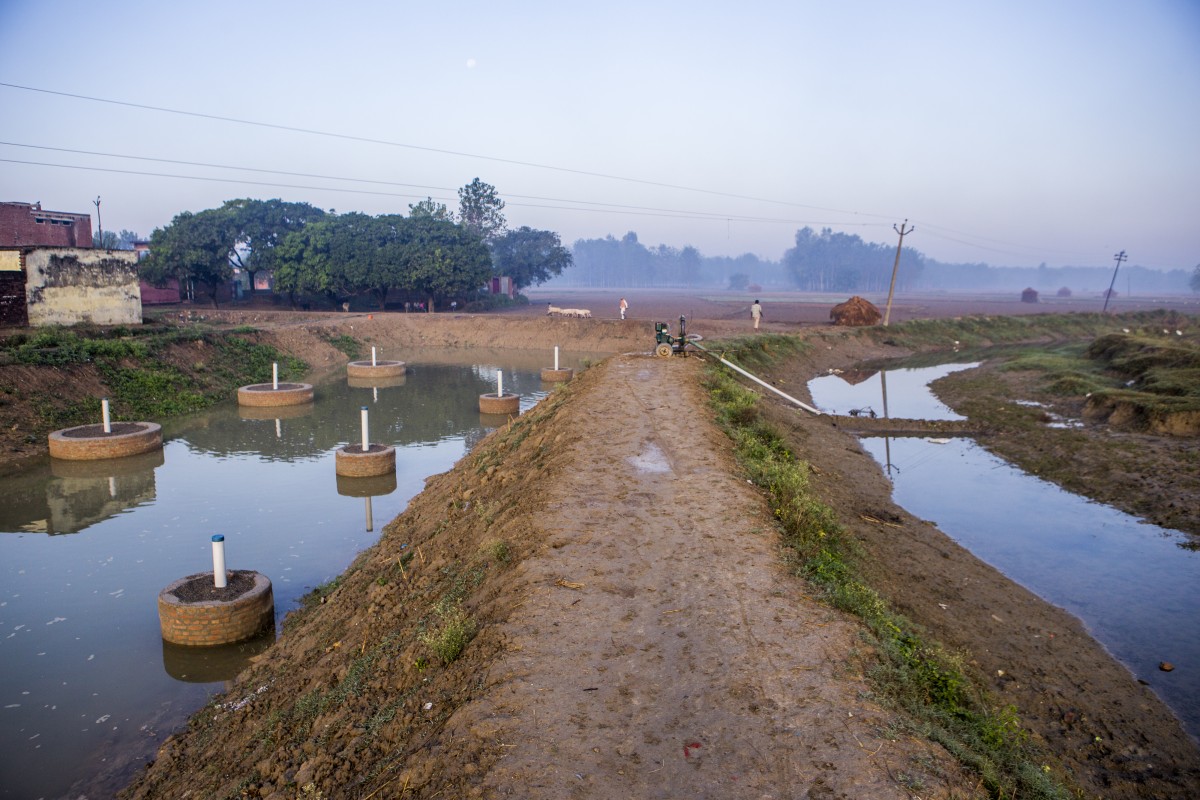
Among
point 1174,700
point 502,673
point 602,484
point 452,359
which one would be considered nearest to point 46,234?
point 452,359

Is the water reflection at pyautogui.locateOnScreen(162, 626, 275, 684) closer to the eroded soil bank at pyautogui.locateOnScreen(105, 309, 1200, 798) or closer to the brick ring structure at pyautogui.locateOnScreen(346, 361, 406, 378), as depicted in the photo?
the eroded soil bank at pyautogui.locateOnScreen(105, 309, 1200, 798)

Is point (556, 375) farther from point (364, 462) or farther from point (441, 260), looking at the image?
point (441, 260)

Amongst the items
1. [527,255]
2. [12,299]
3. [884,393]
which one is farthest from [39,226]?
[884,393]

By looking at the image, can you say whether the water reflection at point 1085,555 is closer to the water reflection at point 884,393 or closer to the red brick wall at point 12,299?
the water reflection at point 884,393

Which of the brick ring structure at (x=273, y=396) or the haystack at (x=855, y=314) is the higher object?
the haystack at (x=855, y=314)

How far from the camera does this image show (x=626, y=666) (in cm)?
559

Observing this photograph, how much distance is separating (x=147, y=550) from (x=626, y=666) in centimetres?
1029

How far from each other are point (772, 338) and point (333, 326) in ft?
78.9

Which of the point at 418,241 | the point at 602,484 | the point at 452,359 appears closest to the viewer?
the point at 602,484

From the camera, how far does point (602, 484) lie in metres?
9.69

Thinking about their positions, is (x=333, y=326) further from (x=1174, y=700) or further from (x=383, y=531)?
(x=1174, y=700)

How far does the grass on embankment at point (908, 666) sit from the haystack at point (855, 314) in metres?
39.0

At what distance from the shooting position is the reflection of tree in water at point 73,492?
1397 centimetres

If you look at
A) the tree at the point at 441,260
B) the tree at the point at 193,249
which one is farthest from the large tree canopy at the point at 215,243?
the tree at the point at 441,260
